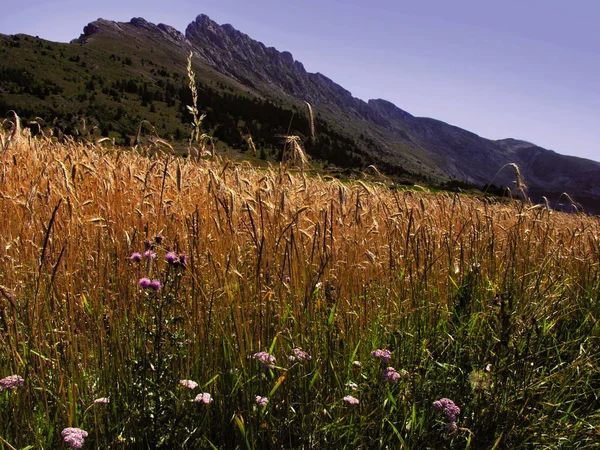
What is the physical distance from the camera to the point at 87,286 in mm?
2504

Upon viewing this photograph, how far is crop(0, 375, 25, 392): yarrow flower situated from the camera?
154cm

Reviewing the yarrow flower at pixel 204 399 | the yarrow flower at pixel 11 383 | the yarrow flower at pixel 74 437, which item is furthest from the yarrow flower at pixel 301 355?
the yarrow flower at pixel 11 383

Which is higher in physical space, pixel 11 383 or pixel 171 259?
pixel 171 259

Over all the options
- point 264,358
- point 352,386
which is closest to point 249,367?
point 264,358

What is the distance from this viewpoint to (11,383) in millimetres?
1555

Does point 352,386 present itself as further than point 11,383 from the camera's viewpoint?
Yes

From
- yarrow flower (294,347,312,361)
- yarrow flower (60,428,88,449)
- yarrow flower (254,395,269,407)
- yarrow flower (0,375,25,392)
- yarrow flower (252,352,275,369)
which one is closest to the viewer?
yarrow flower (60,428,88,449)

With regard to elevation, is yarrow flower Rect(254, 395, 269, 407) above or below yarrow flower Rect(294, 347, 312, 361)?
below

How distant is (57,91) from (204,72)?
80.2 meters

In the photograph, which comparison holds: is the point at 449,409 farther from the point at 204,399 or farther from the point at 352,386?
the point at 204,399

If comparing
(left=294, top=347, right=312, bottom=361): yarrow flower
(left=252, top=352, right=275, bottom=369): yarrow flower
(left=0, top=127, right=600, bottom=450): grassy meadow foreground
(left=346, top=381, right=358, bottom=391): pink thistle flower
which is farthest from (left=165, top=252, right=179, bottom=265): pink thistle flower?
(left=346, top=381, right=358, bottom=391): pink thistle flower

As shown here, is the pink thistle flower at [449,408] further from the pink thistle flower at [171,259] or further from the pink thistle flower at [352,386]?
the pink thistle flower at [171,259]

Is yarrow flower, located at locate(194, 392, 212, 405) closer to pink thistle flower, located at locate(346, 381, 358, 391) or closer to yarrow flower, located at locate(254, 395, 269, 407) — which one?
yarrow flower, located at locate(254, 395, 269, 407)

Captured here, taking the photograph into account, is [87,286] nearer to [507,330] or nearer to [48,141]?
[507,330]
